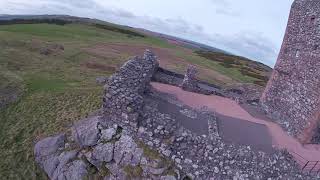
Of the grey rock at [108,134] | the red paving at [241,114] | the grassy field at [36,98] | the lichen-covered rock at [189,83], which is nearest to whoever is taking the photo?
the grey rock at [108,134]

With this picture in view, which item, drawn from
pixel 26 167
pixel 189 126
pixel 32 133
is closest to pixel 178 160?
pixel 189 126

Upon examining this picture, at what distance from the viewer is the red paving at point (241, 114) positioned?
60.7ft

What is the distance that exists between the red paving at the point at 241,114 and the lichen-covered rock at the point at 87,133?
7.73 metres

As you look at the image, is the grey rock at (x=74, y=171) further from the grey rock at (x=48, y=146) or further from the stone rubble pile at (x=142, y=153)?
the grey rock at (x=48, y=146)

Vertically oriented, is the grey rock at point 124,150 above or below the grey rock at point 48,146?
above

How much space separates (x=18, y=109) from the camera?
21.3 metres

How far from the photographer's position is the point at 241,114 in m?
22.7

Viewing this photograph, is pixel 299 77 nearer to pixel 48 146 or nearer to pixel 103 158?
pixel 103 158

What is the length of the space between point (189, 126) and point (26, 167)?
25.5ft

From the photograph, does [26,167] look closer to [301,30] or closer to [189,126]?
[189,126]

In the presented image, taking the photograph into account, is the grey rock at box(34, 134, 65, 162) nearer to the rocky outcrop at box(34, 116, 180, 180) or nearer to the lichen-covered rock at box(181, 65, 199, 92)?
the rocky outcrop at box(34, 116, 180, 180)

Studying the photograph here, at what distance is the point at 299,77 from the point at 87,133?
13067 millimetres

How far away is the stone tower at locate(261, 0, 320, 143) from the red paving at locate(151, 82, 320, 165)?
2.04 ft

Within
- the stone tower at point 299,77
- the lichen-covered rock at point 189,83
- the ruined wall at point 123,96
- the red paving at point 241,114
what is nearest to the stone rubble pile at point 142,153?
the ruined wall at point 123,96
